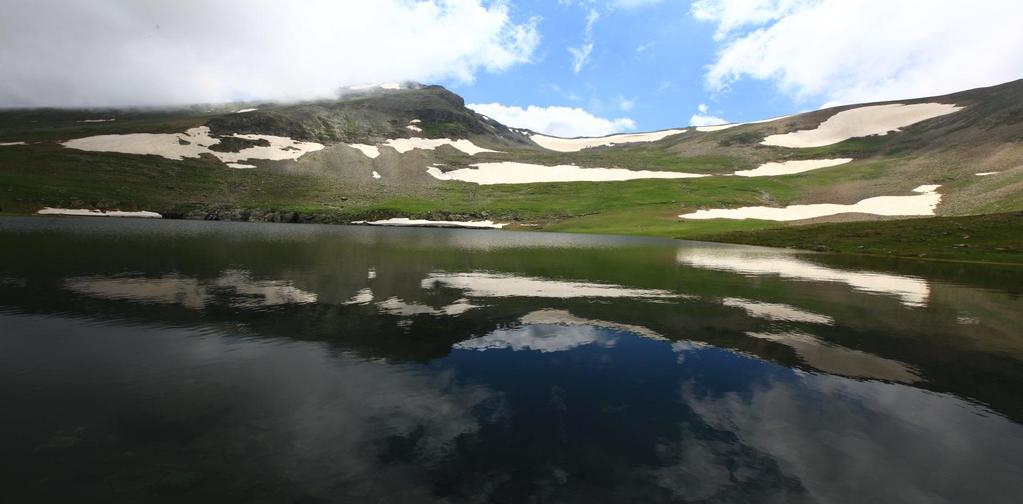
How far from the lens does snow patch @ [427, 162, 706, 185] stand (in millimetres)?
183875

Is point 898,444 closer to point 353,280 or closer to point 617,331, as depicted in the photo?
point 617,331

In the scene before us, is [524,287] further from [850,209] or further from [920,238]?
[850,209]

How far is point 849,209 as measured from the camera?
405 feet

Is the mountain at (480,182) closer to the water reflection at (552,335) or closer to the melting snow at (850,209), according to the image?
the melting snow at (850,209)

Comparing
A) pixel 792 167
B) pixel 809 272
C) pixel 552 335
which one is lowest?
pixel 809 272

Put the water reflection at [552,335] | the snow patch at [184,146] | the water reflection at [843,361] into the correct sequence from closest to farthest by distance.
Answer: the water reflection at [843,361], the water reflection at [552,335], the snow patch at [184,146]

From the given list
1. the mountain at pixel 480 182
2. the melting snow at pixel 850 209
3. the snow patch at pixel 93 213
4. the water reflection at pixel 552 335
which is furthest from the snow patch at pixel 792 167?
the snow patch at pixel 93 213

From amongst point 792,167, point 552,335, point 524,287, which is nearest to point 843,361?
point 552,335

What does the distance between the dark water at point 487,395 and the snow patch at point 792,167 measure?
572ft

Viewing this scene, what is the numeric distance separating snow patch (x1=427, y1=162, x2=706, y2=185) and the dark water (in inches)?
6041

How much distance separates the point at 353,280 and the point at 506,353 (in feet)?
65.4

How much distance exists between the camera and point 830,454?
40.4 ft

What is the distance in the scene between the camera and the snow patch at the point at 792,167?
188250 mm

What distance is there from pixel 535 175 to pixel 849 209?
346 feet
